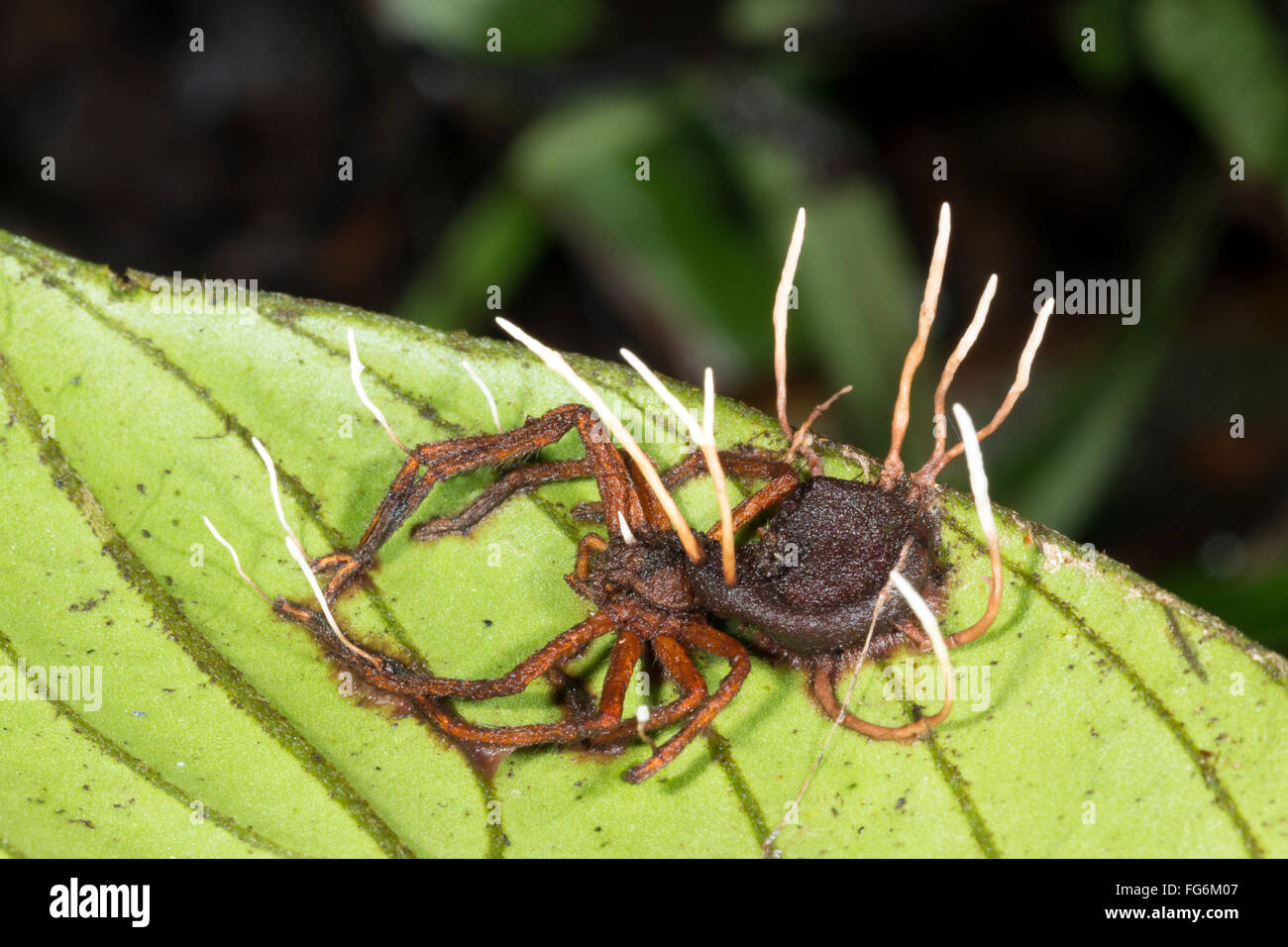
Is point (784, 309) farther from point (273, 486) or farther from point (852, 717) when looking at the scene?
point (273, 486)

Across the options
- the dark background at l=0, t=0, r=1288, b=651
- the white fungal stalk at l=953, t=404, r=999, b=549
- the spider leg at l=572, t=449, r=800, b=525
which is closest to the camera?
the white fungal stalk at l=953, t=404, r=999, b=549

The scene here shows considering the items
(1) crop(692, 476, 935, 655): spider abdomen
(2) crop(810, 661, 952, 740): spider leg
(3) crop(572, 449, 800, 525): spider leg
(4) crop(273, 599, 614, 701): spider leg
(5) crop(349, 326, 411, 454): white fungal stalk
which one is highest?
(5) crop(349, 326, 411, 454): white fungal stalk

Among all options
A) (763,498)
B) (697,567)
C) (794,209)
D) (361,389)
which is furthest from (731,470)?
(794,209)

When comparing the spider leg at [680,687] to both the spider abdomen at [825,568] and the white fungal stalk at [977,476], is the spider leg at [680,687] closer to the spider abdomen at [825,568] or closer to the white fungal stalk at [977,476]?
the spider abdomen at [825,568]

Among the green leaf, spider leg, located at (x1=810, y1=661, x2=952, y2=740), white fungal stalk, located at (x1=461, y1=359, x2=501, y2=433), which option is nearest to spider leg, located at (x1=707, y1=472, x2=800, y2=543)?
the green leaf

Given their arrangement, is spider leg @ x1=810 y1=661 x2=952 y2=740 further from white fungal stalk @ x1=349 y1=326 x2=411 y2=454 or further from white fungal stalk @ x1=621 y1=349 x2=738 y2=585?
white fungal stalk @ x1=349 y1=326 x2=411 y2=454
